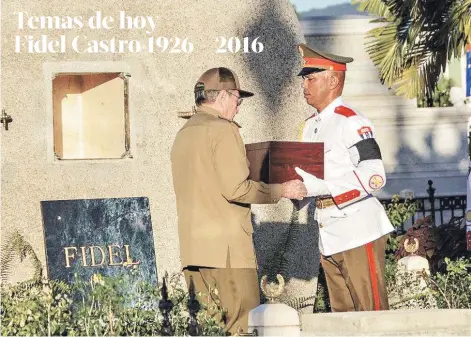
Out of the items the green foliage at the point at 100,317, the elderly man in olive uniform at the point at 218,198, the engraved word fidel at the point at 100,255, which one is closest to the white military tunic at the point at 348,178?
the elderly man in olive uniform at the point at 218,198

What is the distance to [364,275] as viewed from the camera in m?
8.96

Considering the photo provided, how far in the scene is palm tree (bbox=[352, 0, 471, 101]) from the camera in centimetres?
1559

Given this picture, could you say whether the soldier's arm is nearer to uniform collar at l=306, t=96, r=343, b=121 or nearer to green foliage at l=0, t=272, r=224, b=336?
uniform collar at l=306, t=96, r=343, b=121

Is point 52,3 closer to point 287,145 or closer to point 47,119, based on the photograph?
point 47,119

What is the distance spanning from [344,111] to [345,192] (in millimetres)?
490

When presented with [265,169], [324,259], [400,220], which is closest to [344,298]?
[324,259]

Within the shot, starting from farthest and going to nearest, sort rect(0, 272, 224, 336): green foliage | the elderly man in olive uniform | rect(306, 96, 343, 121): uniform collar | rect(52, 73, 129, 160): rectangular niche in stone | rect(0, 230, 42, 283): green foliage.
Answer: rect(52, 73, 129, 160): rectangular niche in stone < rect(0, 230, 42, 283): green foliage < rect(306, 96, 343, 121): uniform collar < the elderly man in olive uniform < rect(0, 272, 224, 336): green foliage

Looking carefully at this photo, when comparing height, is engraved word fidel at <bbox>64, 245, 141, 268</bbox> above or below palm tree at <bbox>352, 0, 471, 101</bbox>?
below

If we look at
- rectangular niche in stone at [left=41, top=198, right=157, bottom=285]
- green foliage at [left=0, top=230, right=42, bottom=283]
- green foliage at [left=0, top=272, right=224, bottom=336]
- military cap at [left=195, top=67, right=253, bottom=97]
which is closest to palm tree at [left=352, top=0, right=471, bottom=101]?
rectangular niche in stone at [left=41, top=198, right=157, bottom=285]

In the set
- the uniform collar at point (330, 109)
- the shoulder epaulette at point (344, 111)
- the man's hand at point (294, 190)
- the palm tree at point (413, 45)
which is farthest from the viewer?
the palm tree at point (413, 45)

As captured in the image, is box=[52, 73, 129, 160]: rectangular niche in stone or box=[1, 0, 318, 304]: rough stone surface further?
box=[52, 73, 129, 160]: rectangular niche in stone

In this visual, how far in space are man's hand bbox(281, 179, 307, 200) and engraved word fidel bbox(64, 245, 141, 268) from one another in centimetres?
226

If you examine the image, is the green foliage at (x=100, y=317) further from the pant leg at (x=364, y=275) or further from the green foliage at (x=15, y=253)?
the green foliage at (x=15, y=253)

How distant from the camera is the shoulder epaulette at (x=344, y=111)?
895cm
